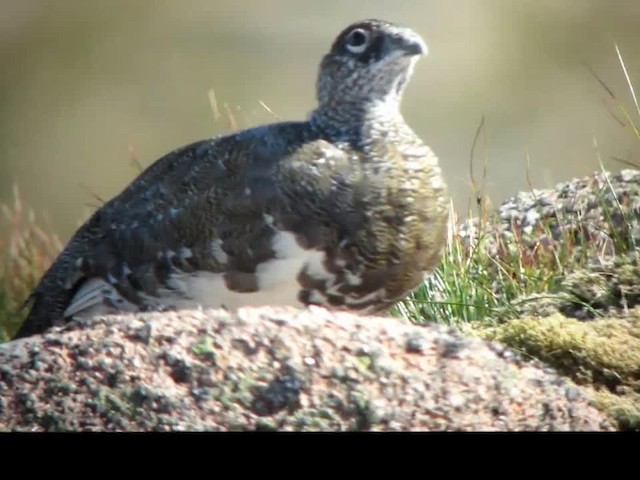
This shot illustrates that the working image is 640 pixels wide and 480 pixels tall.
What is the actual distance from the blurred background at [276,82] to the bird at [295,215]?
190 mm

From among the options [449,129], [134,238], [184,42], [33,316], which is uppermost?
[184,42]

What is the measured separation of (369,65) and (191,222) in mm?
563

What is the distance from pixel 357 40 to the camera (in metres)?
3.19

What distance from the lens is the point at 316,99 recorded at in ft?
11.0

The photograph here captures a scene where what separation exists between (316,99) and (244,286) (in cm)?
57

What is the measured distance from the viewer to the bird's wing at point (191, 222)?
305cm

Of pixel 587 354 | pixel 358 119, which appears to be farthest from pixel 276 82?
pixel 587 354

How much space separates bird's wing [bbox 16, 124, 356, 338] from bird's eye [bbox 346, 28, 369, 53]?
0.23 meters

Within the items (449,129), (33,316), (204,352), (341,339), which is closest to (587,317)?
(449,129)

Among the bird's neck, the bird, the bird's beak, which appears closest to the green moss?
the bird

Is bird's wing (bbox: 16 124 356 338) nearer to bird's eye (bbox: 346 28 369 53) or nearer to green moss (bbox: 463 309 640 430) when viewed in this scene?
bird's eye (bbox: 346 28 369 53)

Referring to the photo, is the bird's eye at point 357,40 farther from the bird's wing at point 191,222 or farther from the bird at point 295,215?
the bird's wing at point 191,222

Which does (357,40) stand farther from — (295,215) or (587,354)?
(587,354)
